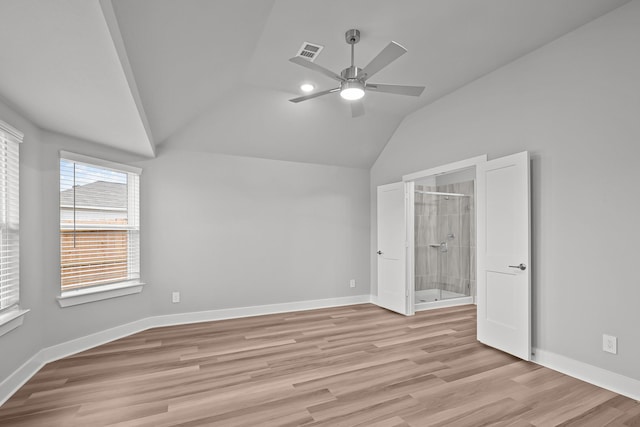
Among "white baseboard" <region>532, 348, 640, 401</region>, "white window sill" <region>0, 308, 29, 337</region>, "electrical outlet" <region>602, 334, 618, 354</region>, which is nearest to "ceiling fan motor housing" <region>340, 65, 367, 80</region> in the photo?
"electrical outlet" <region>602, 334, 618, 354</region>

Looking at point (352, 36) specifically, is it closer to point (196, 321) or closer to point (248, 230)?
point (248, 230)

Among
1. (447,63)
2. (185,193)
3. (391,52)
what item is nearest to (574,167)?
(447,63)

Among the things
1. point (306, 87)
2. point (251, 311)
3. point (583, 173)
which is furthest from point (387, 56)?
point (251, 311)

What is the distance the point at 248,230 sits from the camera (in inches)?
189

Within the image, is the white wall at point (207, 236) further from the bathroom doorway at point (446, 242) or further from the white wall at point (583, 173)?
the white wall at point (583, 173)

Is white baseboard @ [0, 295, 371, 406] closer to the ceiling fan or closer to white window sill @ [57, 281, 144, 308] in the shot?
white window sill @ [57, 281, 144, 308]

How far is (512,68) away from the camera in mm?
3400

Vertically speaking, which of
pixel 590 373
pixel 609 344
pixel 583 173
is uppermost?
pixel 583 173

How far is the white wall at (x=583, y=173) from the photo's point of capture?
2523 millimetres

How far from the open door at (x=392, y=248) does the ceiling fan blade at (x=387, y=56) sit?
102 inches

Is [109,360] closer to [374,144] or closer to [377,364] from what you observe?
[377,364]

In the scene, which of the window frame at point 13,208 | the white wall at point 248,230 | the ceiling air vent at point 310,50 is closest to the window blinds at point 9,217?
the window frame at point 13,208

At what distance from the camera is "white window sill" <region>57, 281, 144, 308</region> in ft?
10.6

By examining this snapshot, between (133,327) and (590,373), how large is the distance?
465 centimetres
